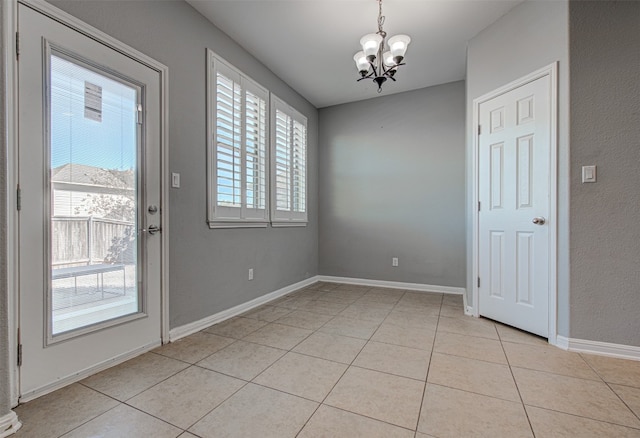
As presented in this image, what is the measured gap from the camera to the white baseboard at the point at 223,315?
2.39m

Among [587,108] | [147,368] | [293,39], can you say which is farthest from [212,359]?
[587,108]

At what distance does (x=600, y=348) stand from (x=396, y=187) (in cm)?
275

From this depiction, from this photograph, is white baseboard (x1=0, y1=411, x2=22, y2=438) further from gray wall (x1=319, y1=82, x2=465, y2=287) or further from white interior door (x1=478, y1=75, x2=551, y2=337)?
gray wall (x1=319, y1=82, x2=465, y2=287)

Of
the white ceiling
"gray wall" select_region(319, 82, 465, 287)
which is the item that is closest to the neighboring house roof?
the white ceiling

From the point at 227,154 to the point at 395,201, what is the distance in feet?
8.27

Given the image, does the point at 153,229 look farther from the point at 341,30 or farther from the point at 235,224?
the point at 341,30

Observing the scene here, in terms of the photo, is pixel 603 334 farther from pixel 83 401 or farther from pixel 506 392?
pixel 83 401

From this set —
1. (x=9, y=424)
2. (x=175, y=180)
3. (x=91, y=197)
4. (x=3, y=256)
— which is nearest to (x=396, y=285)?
(x=175, y=180)

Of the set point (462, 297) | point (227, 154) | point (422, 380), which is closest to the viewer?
point (422, 380)

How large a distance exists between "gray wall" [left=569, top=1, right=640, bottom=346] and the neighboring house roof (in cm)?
330

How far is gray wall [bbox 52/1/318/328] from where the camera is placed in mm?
2078

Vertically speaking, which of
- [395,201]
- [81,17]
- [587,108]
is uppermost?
[81,17]

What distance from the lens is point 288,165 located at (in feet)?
13.1

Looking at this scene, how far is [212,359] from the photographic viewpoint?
2.03 meters
